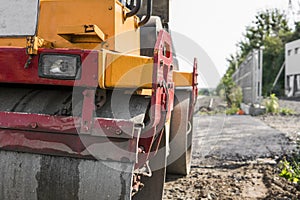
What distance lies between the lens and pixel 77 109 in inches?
101

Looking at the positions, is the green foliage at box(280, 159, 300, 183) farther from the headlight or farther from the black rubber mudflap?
the headlight

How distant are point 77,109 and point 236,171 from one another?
368cm

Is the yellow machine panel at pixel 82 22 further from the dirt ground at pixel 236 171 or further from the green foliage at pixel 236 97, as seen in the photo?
the green foliage at pixel 236 97

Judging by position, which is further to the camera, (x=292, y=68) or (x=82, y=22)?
(x=292, y=68)

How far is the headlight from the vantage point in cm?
251

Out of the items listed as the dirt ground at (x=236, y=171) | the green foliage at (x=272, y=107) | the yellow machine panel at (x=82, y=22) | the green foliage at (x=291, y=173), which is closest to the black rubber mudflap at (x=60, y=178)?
the yellow machine panel at (x=82, y=22)

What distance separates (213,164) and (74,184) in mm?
4046

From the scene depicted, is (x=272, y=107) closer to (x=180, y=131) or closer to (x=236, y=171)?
(x=236, y=171)

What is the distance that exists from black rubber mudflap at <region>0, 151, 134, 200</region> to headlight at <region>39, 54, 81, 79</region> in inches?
19.6

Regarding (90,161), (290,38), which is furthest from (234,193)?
(290,38)

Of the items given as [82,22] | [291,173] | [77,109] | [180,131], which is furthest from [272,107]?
[77,109]

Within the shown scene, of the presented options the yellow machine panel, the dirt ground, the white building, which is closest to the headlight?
the yellow machine panel

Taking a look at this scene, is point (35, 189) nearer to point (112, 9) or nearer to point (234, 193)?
point (112, 9)

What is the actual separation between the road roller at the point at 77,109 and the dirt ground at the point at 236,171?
2030 millimetres
